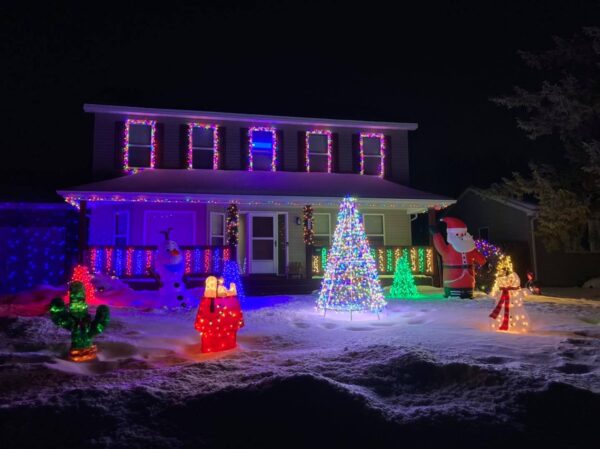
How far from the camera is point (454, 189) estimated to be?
32.4 meters

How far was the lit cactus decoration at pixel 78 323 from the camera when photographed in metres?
5.62

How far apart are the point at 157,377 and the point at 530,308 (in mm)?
8448

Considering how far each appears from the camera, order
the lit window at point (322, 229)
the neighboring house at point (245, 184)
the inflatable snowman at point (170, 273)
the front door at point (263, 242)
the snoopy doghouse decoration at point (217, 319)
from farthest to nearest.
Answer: the lit window at point (322, 229), the front door at point (263, 242), the neighboring house at point (245, 184), the inflatable snowman at point (170, 273), the snoopy doghouse decoration at point (217, 319)

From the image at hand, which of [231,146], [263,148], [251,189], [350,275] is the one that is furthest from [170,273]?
[263,148]

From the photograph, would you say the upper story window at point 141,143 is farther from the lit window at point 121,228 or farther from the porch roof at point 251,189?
the lit window at point 121,228

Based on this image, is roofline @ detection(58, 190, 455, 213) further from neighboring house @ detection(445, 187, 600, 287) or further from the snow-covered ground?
the snow-covered ground

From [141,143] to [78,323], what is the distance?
391 inches

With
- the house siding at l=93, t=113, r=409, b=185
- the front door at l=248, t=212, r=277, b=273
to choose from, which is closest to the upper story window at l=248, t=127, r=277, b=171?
the house siding at l=93, t=113, r=409, b=185

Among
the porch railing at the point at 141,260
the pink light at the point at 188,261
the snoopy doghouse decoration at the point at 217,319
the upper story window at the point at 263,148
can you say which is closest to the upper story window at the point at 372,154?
the upper story window at the point at 263,148

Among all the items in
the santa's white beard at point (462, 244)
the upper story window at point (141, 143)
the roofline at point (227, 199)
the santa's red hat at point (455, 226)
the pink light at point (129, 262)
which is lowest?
the pink light at point (129, 262)

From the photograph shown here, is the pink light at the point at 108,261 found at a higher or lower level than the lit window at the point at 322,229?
lower

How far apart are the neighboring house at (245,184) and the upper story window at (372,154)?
0.04 meters

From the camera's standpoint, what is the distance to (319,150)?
15.9 meters

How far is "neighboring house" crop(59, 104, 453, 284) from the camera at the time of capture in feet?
42.1
